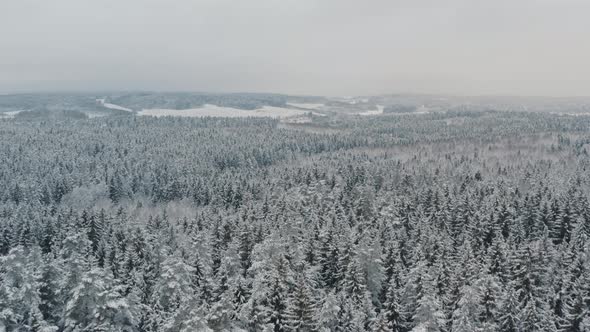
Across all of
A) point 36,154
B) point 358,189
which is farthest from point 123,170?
point 358,189

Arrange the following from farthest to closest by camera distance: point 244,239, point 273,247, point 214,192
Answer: point 214,192 → point 244,239 → point 273,247

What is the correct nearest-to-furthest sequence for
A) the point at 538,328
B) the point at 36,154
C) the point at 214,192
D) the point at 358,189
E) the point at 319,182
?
1. the point at 538,328
2. the point at 358,189
3. the point at 319,182
4. the point at 214,192
5. the point at 36,154

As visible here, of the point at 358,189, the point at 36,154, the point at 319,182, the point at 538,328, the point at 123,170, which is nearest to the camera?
the point at 538,328

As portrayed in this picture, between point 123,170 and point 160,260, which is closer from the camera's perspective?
point 160,260

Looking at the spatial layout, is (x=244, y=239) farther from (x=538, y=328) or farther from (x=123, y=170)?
(x=123, y=170)

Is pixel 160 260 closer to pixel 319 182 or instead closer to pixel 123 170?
pixel 319 182

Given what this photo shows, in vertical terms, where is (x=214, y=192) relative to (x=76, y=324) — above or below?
below

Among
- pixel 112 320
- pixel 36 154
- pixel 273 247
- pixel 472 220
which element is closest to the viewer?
pixel 112 320

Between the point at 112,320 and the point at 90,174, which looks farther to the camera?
the point at 90,174

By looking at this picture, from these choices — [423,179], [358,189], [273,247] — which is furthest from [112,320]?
[423,179]

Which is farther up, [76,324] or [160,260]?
[76,324]
